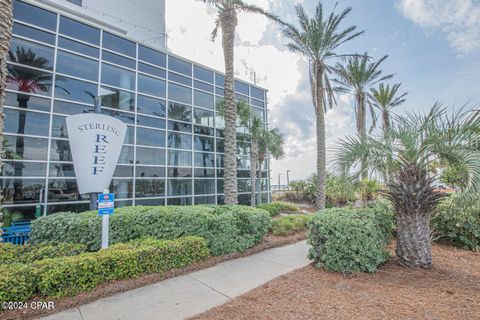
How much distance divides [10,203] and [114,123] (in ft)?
16.0

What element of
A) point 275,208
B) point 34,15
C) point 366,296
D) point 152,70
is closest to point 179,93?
point 152,70

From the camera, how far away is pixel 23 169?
7.85m

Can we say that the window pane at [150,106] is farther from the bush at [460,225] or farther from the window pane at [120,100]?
the bush at [460,225]

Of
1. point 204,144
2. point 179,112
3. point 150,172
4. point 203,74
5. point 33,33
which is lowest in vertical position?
point 150,172

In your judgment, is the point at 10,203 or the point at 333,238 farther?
the point at 10,203

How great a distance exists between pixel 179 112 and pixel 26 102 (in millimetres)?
5829

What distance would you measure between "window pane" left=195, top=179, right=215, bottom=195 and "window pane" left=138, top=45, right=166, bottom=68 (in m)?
6.14

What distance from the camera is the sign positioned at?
575 cm

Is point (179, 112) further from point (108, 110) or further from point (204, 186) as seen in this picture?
point (204, 186)

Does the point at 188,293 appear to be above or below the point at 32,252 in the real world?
below

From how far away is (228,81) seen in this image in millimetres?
9516

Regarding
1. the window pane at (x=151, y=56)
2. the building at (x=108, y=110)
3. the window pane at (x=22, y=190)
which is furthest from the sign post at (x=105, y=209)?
the window pane at (x=151, y=56)

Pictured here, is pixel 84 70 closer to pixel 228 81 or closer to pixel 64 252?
pixel 228 81

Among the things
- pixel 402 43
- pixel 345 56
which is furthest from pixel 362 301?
pixel 345 56
